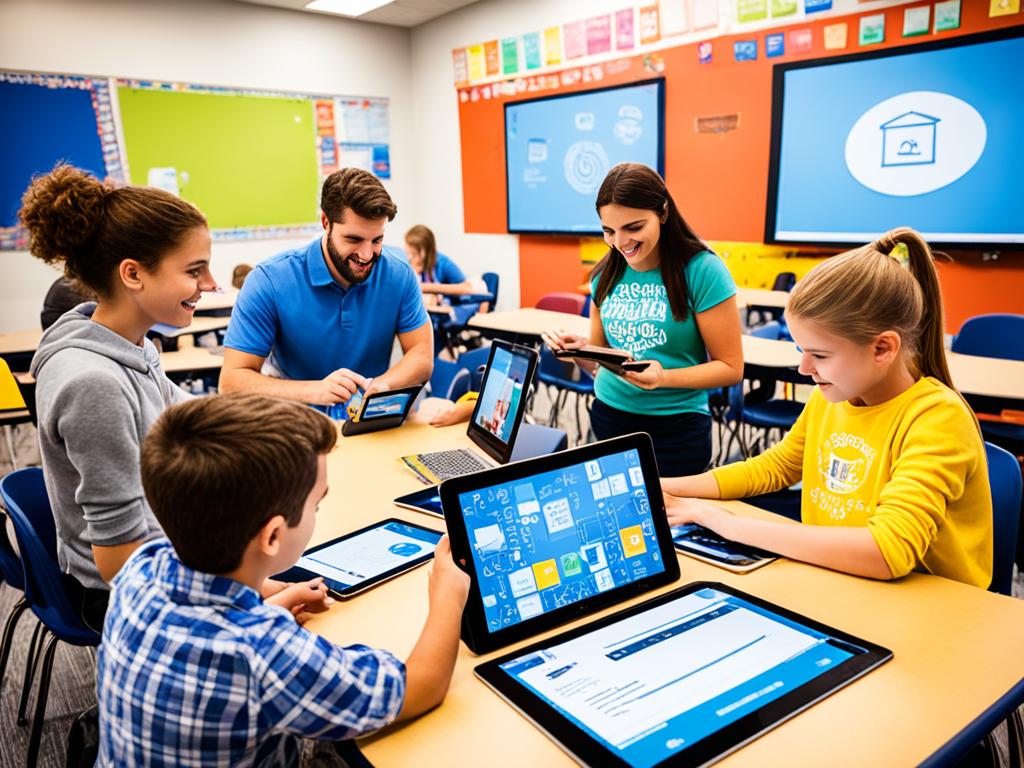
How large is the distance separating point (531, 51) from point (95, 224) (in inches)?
223

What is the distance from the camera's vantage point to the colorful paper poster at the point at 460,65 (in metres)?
6.91

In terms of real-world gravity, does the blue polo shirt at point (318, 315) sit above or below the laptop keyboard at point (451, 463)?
above

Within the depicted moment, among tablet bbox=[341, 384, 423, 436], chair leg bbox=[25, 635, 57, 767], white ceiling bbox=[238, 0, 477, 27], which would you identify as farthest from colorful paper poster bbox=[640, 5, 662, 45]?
chair leg bbox=[25, 635, 57, 767]

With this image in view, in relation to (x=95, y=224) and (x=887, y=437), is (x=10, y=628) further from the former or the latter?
(x=887, y=437)

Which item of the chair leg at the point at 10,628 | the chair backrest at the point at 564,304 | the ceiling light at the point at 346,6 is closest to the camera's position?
the chair leg at the point at 10,628

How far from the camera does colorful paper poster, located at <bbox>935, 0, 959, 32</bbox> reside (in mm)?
3953

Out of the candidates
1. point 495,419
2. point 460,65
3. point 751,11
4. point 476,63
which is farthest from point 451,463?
point 460,65

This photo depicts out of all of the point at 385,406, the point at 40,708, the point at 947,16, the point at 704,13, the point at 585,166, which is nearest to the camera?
the point at 40,708

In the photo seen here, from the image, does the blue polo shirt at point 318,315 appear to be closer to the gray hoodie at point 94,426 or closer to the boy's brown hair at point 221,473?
the gray hoodie at point 94,426

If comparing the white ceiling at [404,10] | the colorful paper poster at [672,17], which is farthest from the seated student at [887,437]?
the white ceiling at [404,10]

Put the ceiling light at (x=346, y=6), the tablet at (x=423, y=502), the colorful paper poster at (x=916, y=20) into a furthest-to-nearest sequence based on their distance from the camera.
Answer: the ceiling light at (x=346, y=6), the colorful paper poster at (x=916, y=20), the tablet at (x=423, y=502)

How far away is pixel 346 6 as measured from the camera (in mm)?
6449

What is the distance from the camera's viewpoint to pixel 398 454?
6.40 ft

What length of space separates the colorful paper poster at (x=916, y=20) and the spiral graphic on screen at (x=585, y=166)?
7.64 ft
